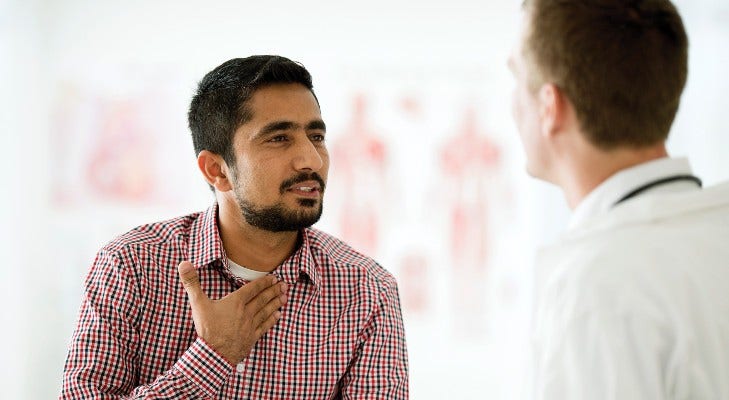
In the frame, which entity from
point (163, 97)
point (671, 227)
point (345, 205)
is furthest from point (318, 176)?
→ point (163, 97)

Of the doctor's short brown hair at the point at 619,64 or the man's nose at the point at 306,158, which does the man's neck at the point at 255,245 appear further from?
the doctor's short brown hair at the point at 619,64

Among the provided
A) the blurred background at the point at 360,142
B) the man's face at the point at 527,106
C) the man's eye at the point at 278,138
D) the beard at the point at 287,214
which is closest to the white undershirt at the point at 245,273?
the beard at the point at 287,214

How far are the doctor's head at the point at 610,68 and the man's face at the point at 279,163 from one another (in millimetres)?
860

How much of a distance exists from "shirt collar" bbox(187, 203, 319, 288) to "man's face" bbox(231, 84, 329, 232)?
83mm

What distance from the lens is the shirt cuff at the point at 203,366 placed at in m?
1.60

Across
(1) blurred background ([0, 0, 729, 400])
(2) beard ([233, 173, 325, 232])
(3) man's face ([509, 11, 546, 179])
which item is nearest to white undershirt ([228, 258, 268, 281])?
(2) beard ([233, 173, 325, 232])

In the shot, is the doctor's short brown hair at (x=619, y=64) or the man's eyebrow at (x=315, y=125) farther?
the man's eyebrow at (x=315, y=125)

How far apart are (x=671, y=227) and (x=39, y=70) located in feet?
9.51

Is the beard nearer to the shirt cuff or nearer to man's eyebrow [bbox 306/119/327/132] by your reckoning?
man's eyebrow [bbox 306/119/327/132]

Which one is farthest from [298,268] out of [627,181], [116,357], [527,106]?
[627,181]

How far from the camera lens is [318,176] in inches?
73.4

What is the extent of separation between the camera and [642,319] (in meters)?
0.90

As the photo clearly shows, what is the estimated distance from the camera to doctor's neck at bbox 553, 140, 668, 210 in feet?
3.51

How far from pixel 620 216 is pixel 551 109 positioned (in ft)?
0.68
